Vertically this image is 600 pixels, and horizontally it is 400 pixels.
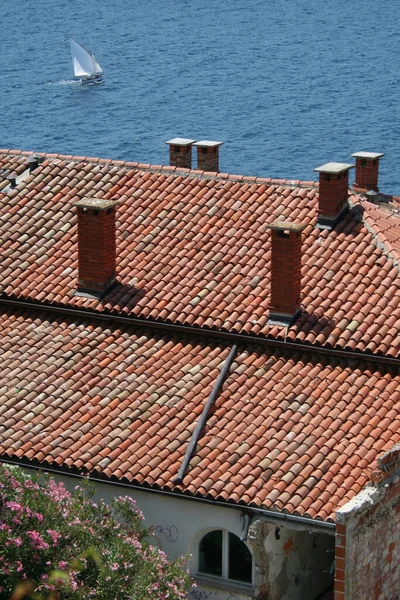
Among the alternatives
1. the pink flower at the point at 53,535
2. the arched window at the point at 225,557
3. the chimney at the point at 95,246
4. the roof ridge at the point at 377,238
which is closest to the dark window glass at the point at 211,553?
the arched window at the point at 225,557

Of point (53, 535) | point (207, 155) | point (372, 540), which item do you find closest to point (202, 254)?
point (207, 155)

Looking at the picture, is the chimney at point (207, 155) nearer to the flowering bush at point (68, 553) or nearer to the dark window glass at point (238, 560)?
the dark window glass at point (238, 560)

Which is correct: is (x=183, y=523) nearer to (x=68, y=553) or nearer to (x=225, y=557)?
(x=225, y=557)

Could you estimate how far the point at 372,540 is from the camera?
68.5ft

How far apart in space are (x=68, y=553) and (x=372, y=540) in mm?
5513

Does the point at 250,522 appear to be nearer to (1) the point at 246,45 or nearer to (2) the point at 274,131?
(2) the point at 274,131

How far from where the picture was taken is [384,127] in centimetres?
9925

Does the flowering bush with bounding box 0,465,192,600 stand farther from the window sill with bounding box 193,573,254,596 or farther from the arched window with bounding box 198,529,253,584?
the window sill with bounding box 193,573,254,596

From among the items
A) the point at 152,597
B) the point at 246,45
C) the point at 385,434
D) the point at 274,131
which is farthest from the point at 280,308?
the point at 246,45

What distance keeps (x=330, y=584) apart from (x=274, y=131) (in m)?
75.9

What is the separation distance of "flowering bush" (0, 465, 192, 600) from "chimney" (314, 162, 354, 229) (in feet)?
31.1

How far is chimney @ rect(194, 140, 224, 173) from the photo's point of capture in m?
33.6

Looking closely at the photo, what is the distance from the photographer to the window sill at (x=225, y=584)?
22.2m

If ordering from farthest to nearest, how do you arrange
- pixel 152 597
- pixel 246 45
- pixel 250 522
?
pixel 246 45
pixel 250 522
pixel 152 597
